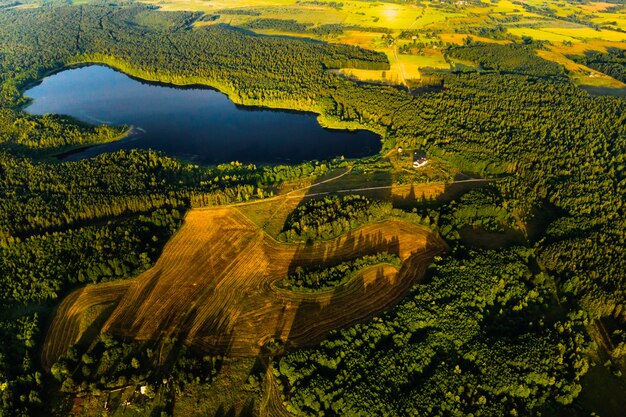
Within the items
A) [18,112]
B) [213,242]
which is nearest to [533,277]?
[213,242]

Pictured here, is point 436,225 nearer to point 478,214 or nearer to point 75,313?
point 478,214

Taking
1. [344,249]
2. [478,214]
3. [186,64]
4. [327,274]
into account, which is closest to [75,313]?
[327,274]

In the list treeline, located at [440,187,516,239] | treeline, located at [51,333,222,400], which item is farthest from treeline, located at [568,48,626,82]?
treeline, located at [51,333,222,400]

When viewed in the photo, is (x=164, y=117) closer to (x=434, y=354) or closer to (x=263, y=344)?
(x=263, y=344)

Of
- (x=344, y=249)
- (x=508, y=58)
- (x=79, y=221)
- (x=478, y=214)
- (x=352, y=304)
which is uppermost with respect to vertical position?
(x=508, y=58)

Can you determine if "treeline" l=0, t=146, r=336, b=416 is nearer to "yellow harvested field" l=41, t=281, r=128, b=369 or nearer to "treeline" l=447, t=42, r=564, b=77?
"yellow harvested field" l=41, t=281, r=128, b=369

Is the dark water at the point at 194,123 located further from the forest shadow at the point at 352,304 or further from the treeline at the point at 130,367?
the treeline at the point at 130,367

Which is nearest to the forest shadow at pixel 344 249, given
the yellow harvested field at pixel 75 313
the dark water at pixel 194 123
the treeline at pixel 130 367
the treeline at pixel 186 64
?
the treeline at pixel 130 367
